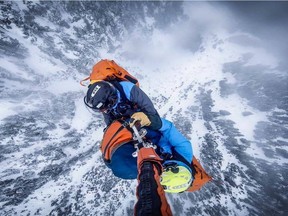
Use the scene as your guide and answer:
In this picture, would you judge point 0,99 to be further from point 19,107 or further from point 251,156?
point 251,156

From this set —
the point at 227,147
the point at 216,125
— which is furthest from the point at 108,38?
the point at 227,147

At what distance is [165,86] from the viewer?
44812 millimetres

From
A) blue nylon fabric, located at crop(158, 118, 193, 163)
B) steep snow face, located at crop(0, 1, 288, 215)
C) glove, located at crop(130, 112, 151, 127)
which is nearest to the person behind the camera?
glove, located at crop(130, 112, 151, 127)

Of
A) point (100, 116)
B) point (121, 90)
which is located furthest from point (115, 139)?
point (100, 116)

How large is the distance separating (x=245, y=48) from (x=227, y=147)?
30958 mm

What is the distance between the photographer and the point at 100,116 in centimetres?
2992

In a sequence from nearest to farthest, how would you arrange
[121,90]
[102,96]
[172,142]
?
[102,96]
[121,90]
[172,142]

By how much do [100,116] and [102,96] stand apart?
2576 centimetres

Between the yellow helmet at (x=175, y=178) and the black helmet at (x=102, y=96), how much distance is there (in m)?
1.80

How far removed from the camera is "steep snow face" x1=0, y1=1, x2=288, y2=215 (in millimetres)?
17125

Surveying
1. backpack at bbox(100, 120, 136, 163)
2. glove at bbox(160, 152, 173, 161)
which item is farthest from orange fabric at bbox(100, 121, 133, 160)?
glove at bbox(160, 152, 173, 161)

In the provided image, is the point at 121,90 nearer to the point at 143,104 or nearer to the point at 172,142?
the point at 143,104

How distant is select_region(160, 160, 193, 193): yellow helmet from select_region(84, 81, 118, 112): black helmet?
5.91 feet

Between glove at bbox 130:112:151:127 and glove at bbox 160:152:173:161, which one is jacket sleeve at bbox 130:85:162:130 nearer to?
glove at bbox 130:112:151:127
